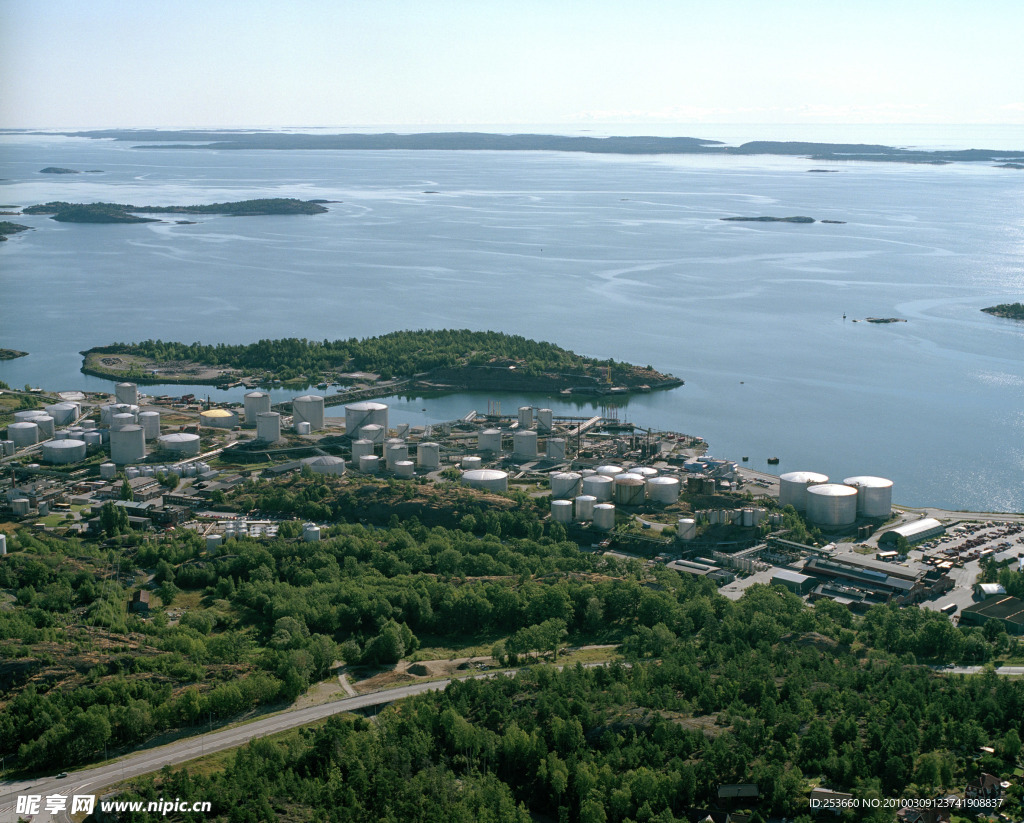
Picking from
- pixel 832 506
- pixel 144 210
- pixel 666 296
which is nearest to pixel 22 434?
pixel 832 506

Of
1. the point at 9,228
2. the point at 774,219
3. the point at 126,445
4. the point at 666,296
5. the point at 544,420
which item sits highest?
the point at 774,219

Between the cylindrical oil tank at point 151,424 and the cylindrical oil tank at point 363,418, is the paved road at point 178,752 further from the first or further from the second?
the cylindrical oil tank at point 151,424

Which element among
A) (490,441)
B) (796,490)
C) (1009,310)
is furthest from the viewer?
(1009,310)

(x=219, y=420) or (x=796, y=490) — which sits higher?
(x=796, y=490)

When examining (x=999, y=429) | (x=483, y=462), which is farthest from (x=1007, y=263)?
(x=483, y=462)

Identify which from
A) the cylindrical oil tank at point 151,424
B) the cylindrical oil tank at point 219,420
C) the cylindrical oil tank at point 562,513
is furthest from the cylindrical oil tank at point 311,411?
the cylindrical oil tank at point 562,513

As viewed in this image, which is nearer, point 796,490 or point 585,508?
point 585,508

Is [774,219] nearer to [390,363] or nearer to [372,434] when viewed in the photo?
[390,363]

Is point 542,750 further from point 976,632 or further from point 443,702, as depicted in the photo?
point 976,632

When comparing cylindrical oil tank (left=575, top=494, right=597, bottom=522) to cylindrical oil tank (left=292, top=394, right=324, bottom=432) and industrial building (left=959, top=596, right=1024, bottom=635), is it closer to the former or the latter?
industrial building (left=959, top=596, right=1024, bottom=635)

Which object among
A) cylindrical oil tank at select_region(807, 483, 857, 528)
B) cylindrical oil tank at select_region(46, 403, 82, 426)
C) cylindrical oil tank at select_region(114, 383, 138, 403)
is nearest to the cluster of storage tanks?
cylindrical oil tank at select_region(807, 483, 857, 528)
